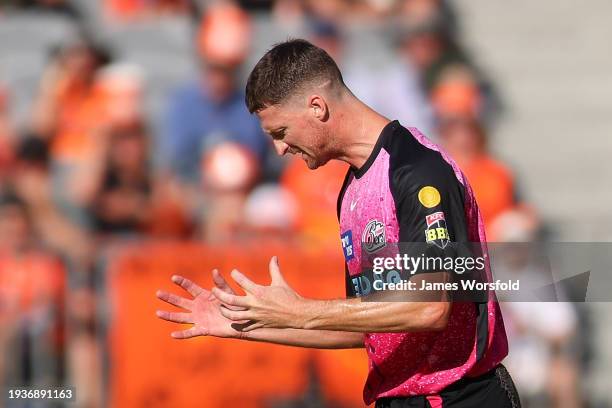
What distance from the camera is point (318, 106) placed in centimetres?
447

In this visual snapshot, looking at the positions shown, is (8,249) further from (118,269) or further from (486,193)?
(486,193)

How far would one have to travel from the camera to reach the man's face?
14.7 feet

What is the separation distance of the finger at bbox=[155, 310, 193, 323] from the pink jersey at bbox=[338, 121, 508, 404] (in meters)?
0.74

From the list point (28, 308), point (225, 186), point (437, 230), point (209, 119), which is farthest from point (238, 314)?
point (209, 119)

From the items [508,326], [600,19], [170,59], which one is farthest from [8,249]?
[600,19]

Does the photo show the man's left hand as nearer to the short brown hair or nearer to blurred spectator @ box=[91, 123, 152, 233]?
the short brown hair

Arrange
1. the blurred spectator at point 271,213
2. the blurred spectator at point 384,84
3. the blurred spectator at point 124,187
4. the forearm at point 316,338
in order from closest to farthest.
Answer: the forearm at point 316,338, the blurred spectator at point 124,187, the blurred spectator at point 271,213, the blurred spectator at point 384,84

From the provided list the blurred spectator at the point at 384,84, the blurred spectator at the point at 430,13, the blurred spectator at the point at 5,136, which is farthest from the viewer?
the blurred spectator at the point at 430,13

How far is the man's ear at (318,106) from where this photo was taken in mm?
4469

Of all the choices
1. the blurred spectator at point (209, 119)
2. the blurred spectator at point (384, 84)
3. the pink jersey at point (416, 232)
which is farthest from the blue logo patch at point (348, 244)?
the blurred spectator at point (384, 84)

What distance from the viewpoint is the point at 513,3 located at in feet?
41.5

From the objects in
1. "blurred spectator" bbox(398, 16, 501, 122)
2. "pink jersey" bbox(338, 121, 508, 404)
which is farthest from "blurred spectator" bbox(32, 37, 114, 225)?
"pink jersey" bbox(338, 121, 508, 404)

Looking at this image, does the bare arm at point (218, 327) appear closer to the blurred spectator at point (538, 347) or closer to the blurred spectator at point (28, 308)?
the blurred spectator at point (28, 308)

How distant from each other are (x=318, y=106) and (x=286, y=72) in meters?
0.20
